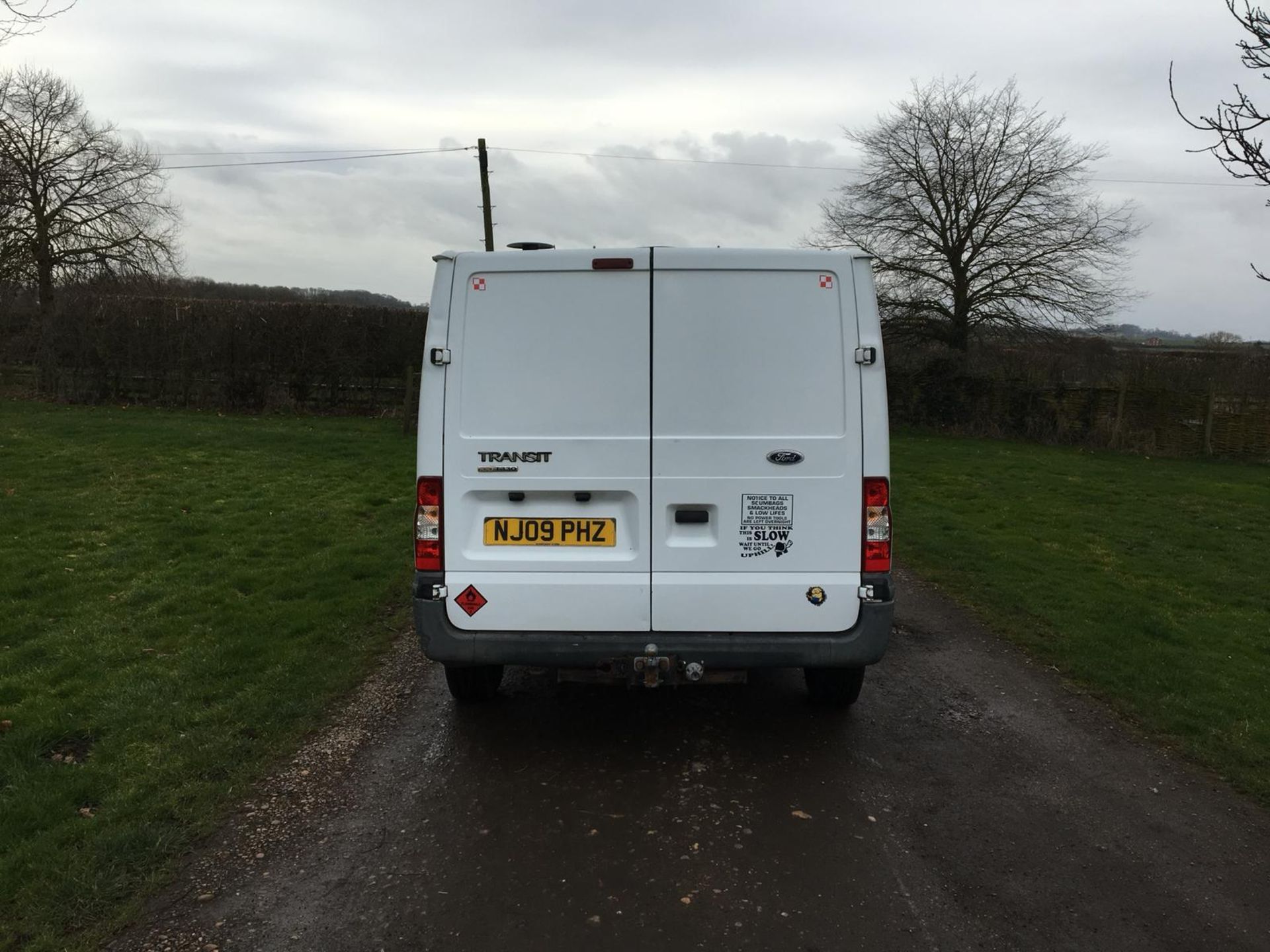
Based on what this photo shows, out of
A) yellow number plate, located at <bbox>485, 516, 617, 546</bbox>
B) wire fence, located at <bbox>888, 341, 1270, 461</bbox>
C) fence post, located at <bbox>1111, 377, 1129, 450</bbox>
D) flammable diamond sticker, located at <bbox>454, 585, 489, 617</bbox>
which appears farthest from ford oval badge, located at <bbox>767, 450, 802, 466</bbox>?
fence post, located at <bbox>1111, 377, 1129, 450</bbox>

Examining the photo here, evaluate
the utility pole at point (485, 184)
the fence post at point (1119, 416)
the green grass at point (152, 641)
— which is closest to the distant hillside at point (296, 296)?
the utility pole at point (485, 184)

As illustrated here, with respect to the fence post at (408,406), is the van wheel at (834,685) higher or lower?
lower

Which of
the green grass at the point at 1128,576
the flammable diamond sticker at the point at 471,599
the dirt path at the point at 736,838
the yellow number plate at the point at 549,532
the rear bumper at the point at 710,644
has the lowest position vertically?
the dirt path at the point at 736,838

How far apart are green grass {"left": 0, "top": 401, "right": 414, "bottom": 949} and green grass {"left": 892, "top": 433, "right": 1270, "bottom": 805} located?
473 cm

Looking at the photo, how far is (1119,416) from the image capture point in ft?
67.6

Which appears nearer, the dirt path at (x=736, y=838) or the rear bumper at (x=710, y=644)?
the dirt path at (x=736, y=838)

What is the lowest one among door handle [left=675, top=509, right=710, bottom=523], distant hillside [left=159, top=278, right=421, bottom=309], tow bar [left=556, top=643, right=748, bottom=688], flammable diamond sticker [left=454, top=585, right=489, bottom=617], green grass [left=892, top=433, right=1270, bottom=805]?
green grass [left=892, top=433, right=1270, bottom=805]

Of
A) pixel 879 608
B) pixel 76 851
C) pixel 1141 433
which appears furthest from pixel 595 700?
pixel 1141 433

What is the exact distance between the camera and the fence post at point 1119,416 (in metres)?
20.6

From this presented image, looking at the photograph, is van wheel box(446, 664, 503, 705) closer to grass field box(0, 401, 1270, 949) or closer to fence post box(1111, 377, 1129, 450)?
grass field box(0, 401, 1270, 949)

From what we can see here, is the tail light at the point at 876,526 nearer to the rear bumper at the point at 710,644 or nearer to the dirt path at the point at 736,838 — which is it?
the rear bumper at the point at 710,644

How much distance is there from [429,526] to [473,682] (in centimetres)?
124

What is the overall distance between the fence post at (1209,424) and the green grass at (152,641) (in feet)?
58.2

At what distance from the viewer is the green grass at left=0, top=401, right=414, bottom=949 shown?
3320 millimetres
